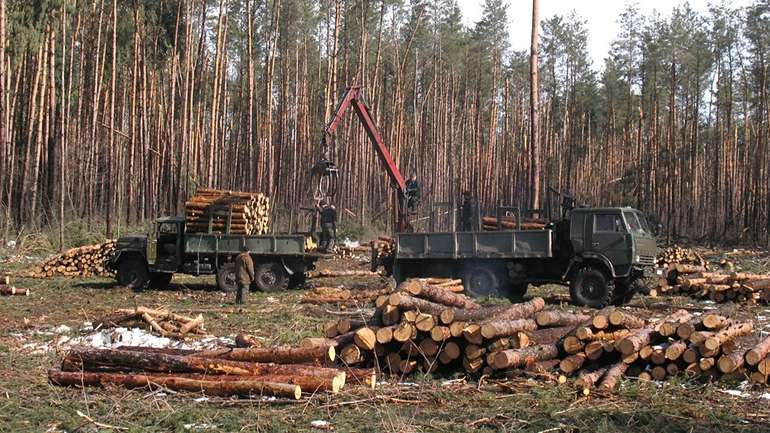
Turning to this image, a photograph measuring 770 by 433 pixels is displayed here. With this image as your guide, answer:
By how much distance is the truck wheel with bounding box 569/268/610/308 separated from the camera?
16094 mm

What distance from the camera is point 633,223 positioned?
→ 16.5 m

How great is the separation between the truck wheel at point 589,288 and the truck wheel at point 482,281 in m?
1.66

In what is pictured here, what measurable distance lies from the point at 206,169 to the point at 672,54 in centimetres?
2700

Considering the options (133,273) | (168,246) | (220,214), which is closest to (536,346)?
(220,214)

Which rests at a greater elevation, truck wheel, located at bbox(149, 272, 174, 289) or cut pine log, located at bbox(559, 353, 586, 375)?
cut pine log, located at bbox(559, 353, 586, 375)

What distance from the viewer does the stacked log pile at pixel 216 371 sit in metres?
7.95

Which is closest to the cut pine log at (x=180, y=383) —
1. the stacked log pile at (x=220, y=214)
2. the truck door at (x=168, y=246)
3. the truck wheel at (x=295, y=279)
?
the truck door at (x=168, y=246)

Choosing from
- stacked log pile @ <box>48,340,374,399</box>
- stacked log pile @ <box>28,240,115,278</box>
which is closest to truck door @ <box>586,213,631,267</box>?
stacked log pile @ <box>48,340,374,399</box>

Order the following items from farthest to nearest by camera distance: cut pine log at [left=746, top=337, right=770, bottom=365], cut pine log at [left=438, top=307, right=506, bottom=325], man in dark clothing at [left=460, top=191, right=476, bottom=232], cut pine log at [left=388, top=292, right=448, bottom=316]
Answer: man in dark clothing at [left=460, top=191, right=476, bottom=232]
cut pine log at [left=388, top=292, right=448, bottom=316]
cut pine log at [left=438, top=307, right=506, bottom=325]
cut pine log at [left=746, top=337, right=770, bottom=365]

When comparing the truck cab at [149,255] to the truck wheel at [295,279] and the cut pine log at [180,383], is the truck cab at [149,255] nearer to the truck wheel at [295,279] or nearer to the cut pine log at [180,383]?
the truck wheel at [295,279]

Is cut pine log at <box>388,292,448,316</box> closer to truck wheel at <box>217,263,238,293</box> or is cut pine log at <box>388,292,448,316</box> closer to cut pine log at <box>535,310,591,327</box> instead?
cut pine log at <box>535,310,591,327</box>

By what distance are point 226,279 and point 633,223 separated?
8.95 m

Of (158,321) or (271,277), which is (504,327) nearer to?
(158,321)

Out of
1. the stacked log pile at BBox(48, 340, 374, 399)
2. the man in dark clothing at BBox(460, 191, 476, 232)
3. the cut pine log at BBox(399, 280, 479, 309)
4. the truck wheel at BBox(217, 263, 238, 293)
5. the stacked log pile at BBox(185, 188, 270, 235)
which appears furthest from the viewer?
the man in dark clothing at BBox(460, 191, 476, 232)
